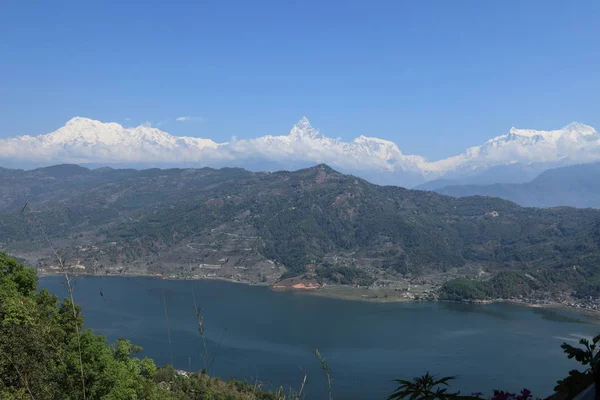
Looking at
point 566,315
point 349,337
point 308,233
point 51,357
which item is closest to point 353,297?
point 349,337

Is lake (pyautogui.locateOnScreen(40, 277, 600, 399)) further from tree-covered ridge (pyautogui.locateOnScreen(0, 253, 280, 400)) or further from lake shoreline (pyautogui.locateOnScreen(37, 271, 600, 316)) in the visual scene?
tree-covered ridge (pyautogui.locateOnScreen(0, 253, 280, 400))

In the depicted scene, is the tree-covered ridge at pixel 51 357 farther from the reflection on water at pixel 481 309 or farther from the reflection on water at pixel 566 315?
the reflection on water at pixel 566 315

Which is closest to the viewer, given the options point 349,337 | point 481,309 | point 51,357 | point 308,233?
point 51,357

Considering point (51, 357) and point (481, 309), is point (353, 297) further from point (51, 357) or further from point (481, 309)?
point (51, 357)

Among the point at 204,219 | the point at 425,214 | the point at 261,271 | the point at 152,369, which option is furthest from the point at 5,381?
the point at 425,214

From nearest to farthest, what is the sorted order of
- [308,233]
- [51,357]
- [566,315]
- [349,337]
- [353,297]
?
1. [51,357]
2. [349,337]
3. [566,315]
4. [353,297]
5. [308,233]

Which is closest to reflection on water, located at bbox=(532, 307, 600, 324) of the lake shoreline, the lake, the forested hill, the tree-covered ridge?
the lake

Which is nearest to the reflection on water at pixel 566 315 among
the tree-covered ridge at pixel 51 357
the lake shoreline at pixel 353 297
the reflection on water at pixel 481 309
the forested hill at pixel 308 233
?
the lake shoreline at pixel 353 297

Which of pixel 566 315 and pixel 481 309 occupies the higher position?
pixel 566 315
